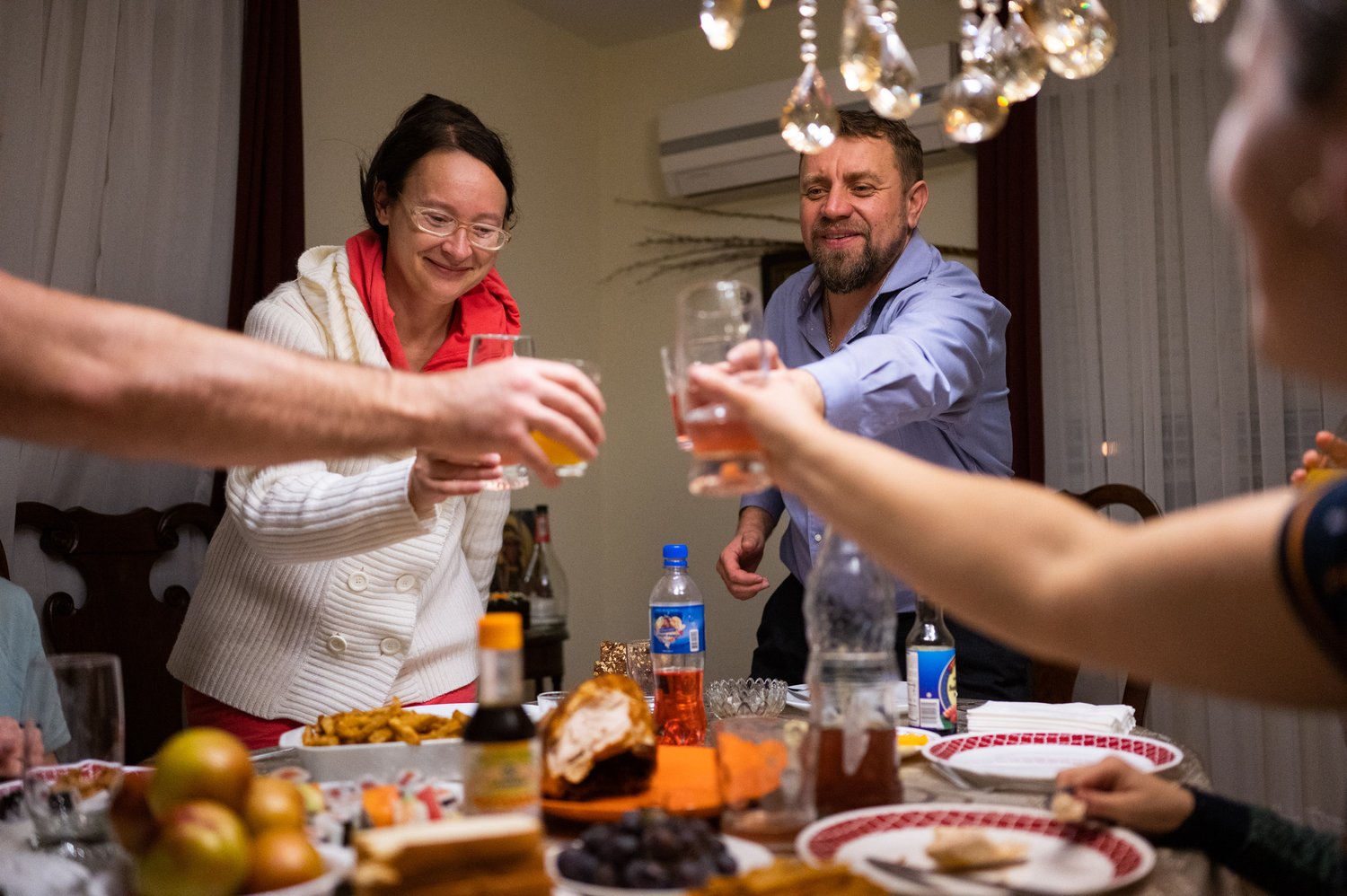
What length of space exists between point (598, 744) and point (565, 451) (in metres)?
0.36

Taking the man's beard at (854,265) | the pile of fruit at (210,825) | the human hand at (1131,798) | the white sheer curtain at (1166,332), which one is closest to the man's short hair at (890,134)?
the man's beard at (854,265)

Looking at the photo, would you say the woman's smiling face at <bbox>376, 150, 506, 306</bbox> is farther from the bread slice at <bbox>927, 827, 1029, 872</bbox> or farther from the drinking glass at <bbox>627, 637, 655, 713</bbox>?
the bread slice at <bbox>927, 827, 1029, 872</bbox>

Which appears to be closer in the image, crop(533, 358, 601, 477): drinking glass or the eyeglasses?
crop(533, 358, 601, 477): drinking glass

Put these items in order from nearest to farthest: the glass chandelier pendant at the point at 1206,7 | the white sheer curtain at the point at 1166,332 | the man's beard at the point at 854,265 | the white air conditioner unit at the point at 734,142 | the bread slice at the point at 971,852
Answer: the bread slice at the point at 971,852
the glass chandelier pendant at the point at 1206,7
the man's beard at the point at 854,265
the white sheer curtain at the point at 1166,332
the white air conditioner unit at the point at 734,142

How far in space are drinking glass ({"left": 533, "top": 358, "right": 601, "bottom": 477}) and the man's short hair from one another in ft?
5.24

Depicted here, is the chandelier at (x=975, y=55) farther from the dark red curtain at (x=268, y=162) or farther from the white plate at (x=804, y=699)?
the dark red curtain at (x=268, y=162)

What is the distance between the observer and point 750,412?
1110 millimetres

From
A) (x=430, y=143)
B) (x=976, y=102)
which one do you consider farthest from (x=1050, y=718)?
(x=430, y=143)

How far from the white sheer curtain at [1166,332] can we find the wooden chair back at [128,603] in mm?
2883

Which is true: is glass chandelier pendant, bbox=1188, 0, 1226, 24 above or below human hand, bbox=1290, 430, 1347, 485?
above

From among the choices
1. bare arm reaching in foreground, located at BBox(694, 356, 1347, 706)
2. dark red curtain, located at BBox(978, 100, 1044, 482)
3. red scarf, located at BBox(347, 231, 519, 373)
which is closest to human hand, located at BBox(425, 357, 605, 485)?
bare arm reaching in foreground, located at BBox(694, 356, 1347, 706)

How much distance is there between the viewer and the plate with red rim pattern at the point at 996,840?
3.01 feet

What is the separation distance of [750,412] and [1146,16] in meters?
3.46

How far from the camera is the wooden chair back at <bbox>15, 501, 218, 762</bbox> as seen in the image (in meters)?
2.86
